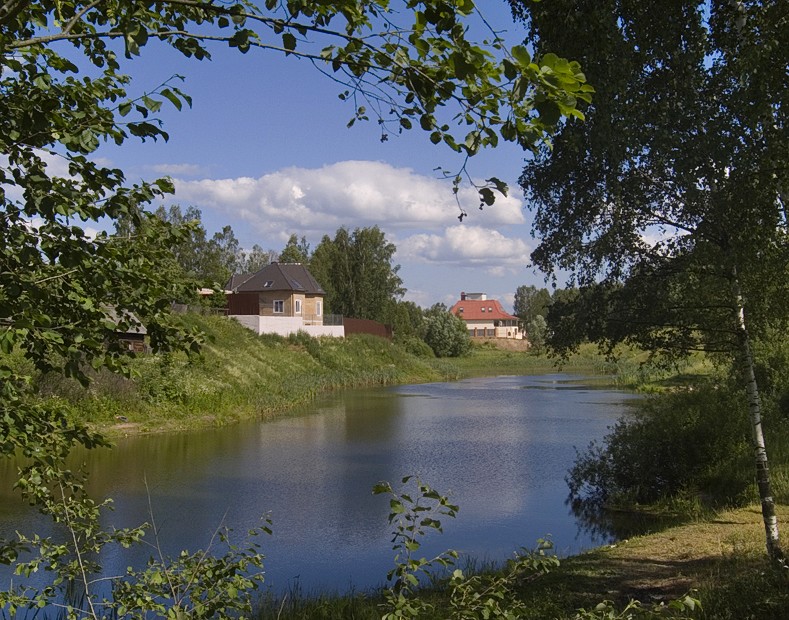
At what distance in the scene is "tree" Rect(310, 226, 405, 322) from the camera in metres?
65.1

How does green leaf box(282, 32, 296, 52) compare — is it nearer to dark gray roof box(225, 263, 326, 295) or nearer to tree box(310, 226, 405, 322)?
dark gray roof box(225, 263, 326, 295)

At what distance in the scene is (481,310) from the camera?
4786 inches

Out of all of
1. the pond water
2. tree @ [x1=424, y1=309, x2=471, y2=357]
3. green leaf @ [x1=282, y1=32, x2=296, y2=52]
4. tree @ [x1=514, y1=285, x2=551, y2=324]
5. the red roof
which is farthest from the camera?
tree @ [x1=514, y1=285, x2=551, y2=324]

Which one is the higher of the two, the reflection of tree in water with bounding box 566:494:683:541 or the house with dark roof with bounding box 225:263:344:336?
the house with dark roof with bounding box 225:263:344:336

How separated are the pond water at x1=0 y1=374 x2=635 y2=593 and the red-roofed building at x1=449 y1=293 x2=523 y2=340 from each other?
8974cm

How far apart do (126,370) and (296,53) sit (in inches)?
84.1

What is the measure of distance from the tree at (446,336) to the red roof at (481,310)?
47735 millimetres

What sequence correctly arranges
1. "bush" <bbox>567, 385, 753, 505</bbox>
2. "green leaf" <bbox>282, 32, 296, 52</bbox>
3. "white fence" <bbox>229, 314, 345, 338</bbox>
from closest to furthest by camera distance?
"green leaf" <bbox>282, 32, 296, 52</bbox>, "bush" <bbox>567, 385, 753, 505</bbox>, "white fence" <bbox>229, 314, 345, 338</bbox>

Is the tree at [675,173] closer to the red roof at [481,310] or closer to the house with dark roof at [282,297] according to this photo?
the house with dark roof at [282,297]

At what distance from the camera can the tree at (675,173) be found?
7.22 metres

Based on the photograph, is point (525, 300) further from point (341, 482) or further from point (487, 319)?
point (341, 482)

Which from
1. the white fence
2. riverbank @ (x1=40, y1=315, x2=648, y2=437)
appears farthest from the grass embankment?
the white fence

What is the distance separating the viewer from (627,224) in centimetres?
900

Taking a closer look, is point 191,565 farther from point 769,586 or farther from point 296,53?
point 769,586
